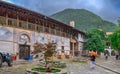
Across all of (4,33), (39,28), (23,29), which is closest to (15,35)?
(23,29)

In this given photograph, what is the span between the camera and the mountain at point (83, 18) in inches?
5193

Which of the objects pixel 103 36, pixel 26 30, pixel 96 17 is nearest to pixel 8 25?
pixel 26 30

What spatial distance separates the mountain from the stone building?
90266 mm

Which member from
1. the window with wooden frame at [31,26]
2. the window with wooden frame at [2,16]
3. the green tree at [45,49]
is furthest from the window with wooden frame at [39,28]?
the green tree at [45,49]

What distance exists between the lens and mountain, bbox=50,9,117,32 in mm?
131913

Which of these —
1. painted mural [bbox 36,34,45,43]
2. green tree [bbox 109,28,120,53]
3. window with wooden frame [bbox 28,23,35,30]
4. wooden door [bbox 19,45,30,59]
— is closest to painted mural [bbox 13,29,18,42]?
wooden door [bbox 19,45,30,59]

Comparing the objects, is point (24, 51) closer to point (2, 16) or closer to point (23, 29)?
point (23, 29)

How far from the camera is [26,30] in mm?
30109

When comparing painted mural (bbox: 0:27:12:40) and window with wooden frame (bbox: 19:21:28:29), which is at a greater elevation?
A: window with wooden frame (bbox: 19:21:28:29)

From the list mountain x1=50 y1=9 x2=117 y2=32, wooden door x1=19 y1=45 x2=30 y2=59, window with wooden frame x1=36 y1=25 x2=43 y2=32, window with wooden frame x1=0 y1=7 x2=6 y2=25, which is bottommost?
wooden door x1=19 y1=45 x2=30 y2=59

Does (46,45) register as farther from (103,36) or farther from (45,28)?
(103,36)

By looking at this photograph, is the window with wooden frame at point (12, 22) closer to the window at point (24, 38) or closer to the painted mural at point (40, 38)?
the window at point (24, 38)

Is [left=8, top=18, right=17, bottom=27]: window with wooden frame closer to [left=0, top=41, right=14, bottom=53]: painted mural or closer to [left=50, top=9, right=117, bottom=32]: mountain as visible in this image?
[left=0, top=41, right=14, bottom=53]: painted mural

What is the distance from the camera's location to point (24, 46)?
3033 cm
